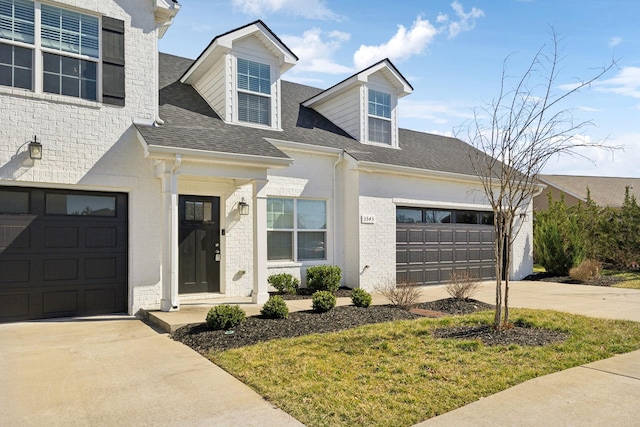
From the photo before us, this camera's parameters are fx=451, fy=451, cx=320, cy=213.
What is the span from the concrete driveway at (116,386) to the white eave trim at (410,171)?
6.82 metres

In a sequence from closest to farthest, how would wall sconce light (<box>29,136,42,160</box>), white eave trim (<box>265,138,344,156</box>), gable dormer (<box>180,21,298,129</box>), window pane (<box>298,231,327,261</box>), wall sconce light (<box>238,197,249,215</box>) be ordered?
wall sconce light (<box>29,136,42,160</box>) < wall sconce light (<box>238,197,249,215</box>) < gable dormer (<box>180,21,298,129</box>) < white eave trim (<box>265,138,344,156</box>) < window pane (<box>298,231,327,261</box>)

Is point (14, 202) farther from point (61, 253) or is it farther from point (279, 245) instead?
point (279, 245)

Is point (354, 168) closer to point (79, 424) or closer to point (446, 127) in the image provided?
point (446, 127)

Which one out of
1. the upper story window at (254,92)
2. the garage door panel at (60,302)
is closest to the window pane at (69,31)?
the upper story window at (254,92)

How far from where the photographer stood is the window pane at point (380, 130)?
44.9ft

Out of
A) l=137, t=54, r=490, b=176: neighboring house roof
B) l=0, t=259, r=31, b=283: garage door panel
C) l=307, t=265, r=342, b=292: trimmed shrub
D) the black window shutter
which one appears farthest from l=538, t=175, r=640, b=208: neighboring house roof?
l=0, t=259, r=31, b=283: garage door panel

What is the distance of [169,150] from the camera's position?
320 inches

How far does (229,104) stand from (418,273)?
7.06 metres

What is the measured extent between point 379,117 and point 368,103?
62 cm

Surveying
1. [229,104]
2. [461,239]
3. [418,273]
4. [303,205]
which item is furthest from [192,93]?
[461,239]

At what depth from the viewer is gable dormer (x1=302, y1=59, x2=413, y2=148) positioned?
1320 centimetres

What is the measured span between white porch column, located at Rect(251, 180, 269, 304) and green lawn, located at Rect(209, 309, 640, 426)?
279 centimetres

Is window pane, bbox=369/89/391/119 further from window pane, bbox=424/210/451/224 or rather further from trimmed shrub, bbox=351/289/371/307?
trimmed shrub, bbox=351/289/371/307

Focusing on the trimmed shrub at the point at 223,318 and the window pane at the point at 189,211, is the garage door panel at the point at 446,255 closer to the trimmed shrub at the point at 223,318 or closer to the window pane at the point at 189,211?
the window pane at the point at 189,211
